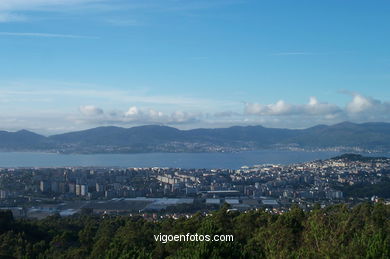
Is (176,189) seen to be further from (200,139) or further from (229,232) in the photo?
(200,139)

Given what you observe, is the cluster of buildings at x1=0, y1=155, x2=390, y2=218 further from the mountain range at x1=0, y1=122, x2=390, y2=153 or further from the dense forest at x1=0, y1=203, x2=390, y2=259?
the mountain range at x1=0, y1=122, x2=390, y2=153

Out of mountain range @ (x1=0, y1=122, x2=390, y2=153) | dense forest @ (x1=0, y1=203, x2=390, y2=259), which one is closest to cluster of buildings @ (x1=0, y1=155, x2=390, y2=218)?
dense forest @ (x1=0, y1=203, x2=390, y2=259)

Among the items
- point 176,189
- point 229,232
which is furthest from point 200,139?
point 229,232

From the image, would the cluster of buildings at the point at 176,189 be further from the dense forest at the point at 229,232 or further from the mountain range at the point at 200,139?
the mountain range at the point at 200,139

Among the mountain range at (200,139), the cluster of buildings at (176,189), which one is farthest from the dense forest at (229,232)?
the mountain range at (200,139)

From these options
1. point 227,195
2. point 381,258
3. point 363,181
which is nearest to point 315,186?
point 363,181

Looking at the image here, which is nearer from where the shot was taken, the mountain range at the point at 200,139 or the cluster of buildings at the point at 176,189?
the cluster of buildings at the point at 176,189
